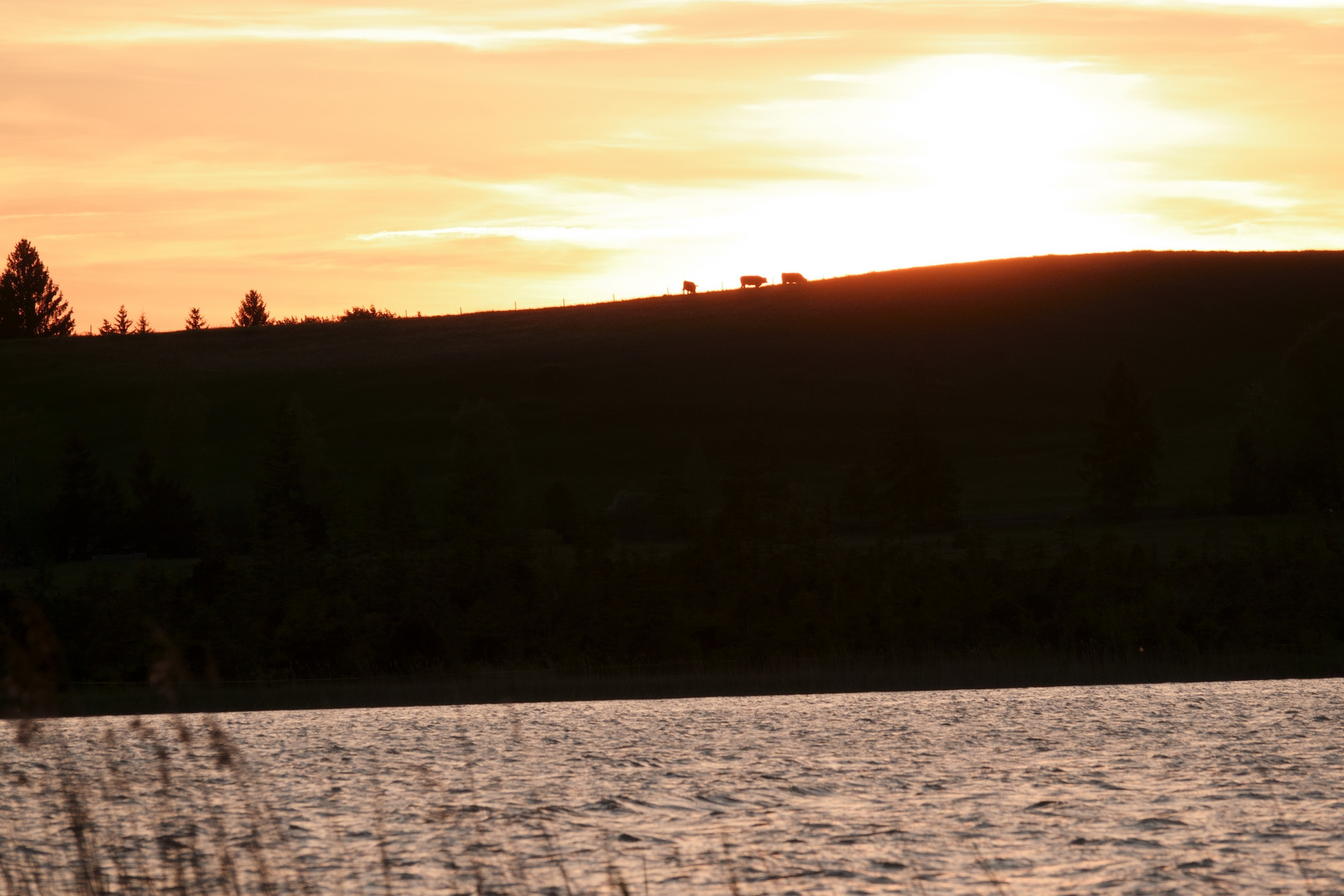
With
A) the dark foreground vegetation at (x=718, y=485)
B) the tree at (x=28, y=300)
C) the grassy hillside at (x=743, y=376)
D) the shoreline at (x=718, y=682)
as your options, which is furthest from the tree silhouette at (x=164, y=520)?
the tree at (x=28, y=300)

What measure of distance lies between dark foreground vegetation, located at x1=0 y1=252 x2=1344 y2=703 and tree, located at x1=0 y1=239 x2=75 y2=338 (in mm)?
24636

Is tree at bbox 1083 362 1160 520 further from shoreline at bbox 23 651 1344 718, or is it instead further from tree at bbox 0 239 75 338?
tree at bbox 0 239 75 338

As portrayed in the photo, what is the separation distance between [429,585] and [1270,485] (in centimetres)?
4684

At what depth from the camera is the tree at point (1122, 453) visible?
2960 inches

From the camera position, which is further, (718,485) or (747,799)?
(718,485)

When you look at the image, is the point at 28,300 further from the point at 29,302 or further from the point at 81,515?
the point at 81,515

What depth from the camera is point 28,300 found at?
180 meters

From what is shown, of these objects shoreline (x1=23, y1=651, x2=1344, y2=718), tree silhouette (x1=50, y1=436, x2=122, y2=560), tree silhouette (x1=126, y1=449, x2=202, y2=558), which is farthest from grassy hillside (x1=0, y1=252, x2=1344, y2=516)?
shoreline (x1=23, y1=651, x2=1344, y2=718)

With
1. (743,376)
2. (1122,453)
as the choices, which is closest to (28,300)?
(743,376)

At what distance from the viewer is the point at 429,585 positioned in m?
46.3

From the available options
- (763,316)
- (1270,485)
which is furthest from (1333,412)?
(763,316)

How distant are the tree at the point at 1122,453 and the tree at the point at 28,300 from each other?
14074 cm

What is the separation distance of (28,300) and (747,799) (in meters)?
183

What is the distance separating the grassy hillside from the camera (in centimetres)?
10275
